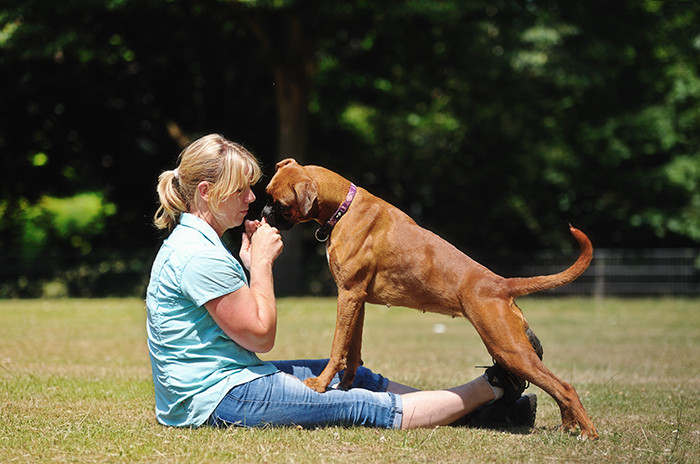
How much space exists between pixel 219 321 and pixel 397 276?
1.32m

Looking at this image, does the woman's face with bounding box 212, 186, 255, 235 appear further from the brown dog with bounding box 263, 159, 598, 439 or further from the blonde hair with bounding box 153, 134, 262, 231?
the brown dog with bounding box 263, 159, 598, 439

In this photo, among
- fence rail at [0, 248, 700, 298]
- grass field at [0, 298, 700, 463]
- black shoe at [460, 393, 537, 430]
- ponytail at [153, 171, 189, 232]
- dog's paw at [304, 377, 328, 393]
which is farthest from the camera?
fence rail at [0, 248, 700, 298]

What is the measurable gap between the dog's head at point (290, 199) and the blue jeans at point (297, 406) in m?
1.12

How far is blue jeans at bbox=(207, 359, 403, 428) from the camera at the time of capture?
4.40 m

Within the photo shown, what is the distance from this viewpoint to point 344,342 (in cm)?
477

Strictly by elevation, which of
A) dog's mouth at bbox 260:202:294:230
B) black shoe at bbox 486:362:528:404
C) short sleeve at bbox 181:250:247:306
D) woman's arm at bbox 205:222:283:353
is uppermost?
dog's mouth at bbox 260:202:294:230

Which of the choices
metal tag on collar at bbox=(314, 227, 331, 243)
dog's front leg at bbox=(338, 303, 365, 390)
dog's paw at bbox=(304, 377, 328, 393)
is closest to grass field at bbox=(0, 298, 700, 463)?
dog's paw at bbox=(304, 377, 328, 393)

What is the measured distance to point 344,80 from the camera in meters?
22.7

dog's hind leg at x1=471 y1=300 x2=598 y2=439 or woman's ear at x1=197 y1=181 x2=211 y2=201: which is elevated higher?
woman's ear at x1=197 y1=181 x2=211 y2=201

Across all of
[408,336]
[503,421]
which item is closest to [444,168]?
[408,336]

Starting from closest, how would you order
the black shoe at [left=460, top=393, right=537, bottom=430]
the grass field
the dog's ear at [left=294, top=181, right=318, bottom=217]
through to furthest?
the grass field → the black shoe at [left=460, top=393, right=537, bottom=430] → the dog's ear at [left=294, top=181, right=318, bottom=217]

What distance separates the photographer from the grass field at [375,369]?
13.5 ft

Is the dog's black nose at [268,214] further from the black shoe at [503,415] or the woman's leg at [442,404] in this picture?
the black shoe at [503,415]

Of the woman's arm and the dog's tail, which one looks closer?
the woman's arm
